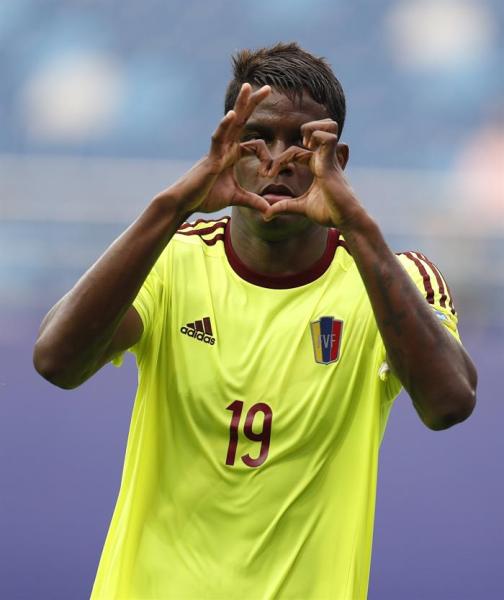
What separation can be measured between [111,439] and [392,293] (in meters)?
3.58

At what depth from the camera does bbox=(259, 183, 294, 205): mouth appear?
7.98 feet

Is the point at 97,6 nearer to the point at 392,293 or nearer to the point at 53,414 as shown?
the point at 53,414

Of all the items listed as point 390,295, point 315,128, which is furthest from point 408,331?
point 315,128

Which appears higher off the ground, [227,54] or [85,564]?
[227,54]

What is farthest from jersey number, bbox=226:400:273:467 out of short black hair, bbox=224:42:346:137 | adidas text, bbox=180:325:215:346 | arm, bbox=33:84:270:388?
short black hair, bbox=224:42:346:137

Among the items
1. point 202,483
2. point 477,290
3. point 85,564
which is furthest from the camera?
point 477,290

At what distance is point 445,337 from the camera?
2.32m

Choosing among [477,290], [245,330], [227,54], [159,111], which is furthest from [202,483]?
[227,54]

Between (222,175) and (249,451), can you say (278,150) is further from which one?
(249,451)

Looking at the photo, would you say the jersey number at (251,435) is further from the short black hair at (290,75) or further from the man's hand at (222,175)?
the short black hair at (290,75)

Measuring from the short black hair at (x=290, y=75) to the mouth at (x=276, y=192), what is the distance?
0.27m

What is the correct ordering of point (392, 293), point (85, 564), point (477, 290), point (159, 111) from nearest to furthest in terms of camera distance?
point (392, 293) < point (85, 564) < point (477, 290) < point (159, 111)

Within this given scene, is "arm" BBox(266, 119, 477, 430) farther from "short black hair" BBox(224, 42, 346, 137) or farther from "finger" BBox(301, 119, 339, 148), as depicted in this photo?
"short black hair" BBox(224, 42, 346, 137)

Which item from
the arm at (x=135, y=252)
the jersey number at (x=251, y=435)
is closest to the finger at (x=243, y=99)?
the arm at (x=135, y=252)
